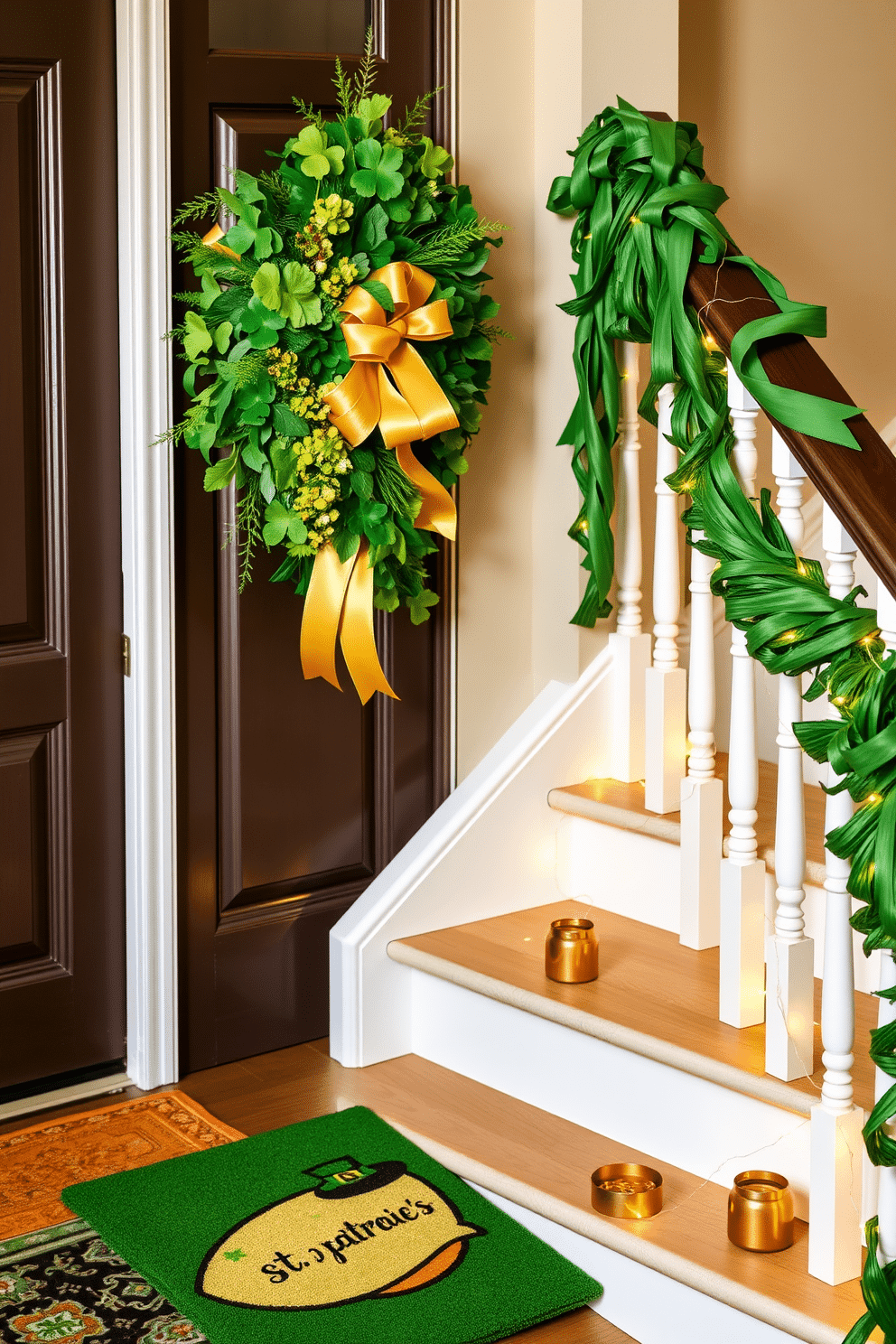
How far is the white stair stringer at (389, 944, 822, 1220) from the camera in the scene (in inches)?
86.3

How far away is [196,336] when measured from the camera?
2.50m

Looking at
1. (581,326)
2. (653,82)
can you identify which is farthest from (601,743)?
(653,82)

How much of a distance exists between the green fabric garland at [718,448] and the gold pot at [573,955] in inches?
24.9

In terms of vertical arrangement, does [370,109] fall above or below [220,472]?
above

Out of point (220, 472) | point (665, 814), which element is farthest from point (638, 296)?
point (665, 814)

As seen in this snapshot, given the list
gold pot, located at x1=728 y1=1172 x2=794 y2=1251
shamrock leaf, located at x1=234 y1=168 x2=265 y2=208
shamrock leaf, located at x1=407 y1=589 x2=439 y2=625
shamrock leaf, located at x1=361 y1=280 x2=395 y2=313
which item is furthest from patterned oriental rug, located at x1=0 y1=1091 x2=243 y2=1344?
shamrock leaf, located at x1=234 y1=168 x2=265 y2=208

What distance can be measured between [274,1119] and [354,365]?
131cm

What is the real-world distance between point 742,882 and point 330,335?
1.10 m

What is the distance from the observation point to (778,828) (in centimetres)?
212

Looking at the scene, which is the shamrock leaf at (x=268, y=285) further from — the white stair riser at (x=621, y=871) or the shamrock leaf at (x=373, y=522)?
the white stair riser at (x=621, y=871)

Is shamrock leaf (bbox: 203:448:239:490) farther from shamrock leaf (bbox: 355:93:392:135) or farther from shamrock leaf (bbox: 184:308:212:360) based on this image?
shamrock leaf (bbox: 355:93:392:135)

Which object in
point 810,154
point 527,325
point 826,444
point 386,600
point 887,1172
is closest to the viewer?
point 887,1172

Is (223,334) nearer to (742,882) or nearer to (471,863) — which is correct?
(471,863)

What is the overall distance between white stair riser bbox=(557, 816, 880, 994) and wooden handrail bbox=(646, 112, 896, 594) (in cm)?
84
